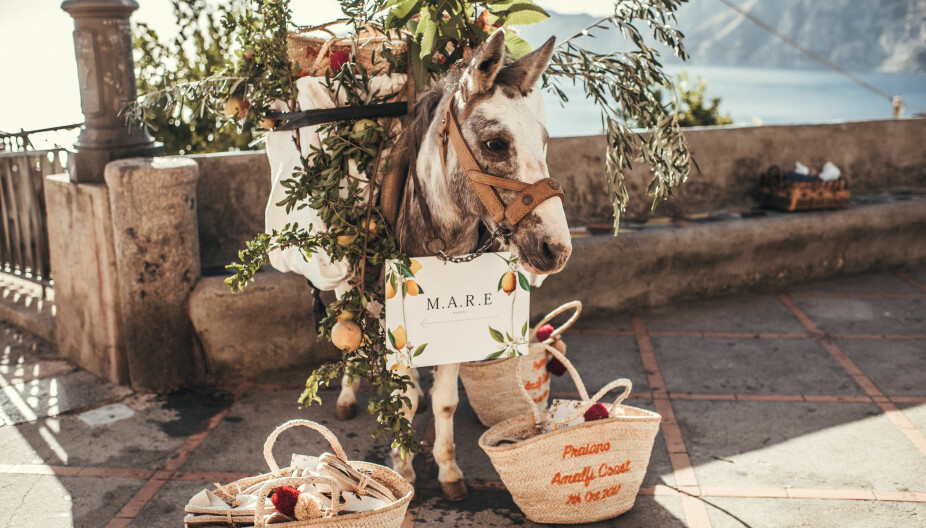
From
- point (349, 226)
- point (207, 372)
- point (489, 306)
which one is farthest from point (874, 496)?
point (207, 372)

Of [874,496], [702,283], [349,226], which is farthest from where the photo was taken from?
[702,283]

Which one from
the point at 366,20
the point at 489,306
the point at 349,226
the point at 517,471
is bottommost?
the point at 517,471

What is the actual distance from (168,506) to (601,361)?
2.74 metres

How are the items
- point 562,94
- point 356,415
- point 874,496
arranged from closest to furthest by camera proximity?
1. point 874,496
2. point 562,94
3. point 356,415

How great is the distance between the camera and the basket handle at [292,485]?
246 cm

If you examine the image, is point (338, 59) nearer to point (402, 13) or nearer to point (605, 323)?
point (402, 13)

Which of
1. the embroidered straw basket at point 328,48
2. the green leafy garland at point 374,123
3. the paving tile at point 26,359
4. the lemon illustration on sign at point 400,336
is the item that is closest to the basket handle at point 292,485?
the green leafy garland at point 374,123

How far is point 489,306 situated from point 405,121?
828mm

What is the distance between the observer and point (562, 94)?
363 cm

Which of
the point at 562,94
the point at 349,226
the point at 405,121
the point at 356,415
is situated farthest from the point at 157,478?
the point at 562,94

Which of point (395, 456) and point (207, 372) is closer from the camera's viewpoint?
point (395, 456)

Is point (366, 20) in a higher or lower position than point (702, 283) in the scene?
higher

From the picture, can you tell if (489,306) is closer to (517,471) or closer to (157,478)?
(517,471)

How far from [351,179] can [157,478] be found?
1.74 meters
